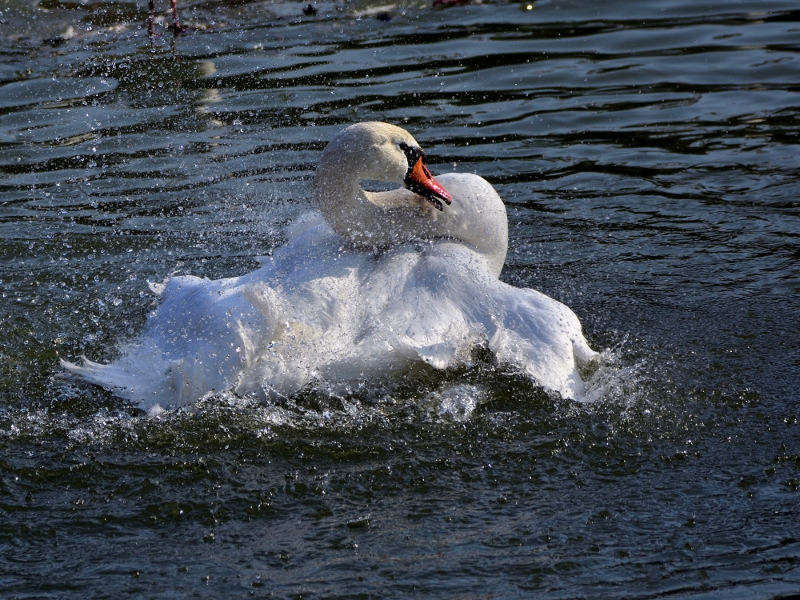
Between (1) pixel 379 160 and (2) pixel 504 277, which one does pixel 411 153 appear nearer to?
(1) pixel 379 160

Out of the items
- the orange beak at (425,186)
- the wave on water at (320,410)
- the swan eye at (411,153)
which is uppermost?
the swan eye at (411,153)

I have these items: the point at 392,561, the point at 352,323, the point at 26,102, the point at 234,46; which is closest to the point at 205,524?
the point at 392,561

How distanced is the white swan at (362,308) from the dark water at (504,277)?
0.63 ft

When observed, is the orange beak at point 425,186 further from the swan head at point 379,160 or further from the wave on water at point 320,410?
the wave on water at point 320,410

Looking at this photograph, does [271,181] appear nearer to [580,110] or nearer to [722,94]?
[580,110]

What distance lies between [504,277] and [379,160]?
1.45m

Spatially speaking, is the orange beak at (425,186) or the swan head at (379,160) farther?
the orange beak at (425,186)

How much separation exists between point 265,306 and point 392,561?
1.33m

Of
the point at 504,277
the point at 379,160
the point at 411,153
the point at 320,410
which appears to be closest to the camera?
the point at 320,410

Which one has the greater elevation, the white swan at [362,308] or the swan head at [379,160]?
the swan head at [379,160]

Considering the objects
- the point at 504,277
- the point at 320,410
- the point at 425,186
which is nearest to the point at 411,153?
the point at 425,186

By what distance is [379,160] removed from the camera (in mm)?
5469

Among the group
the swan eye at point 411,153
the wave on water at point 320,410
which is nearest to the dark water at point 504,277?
the wave on water at point 320,410

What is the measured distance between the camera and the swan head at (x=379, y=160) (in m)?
5.41
